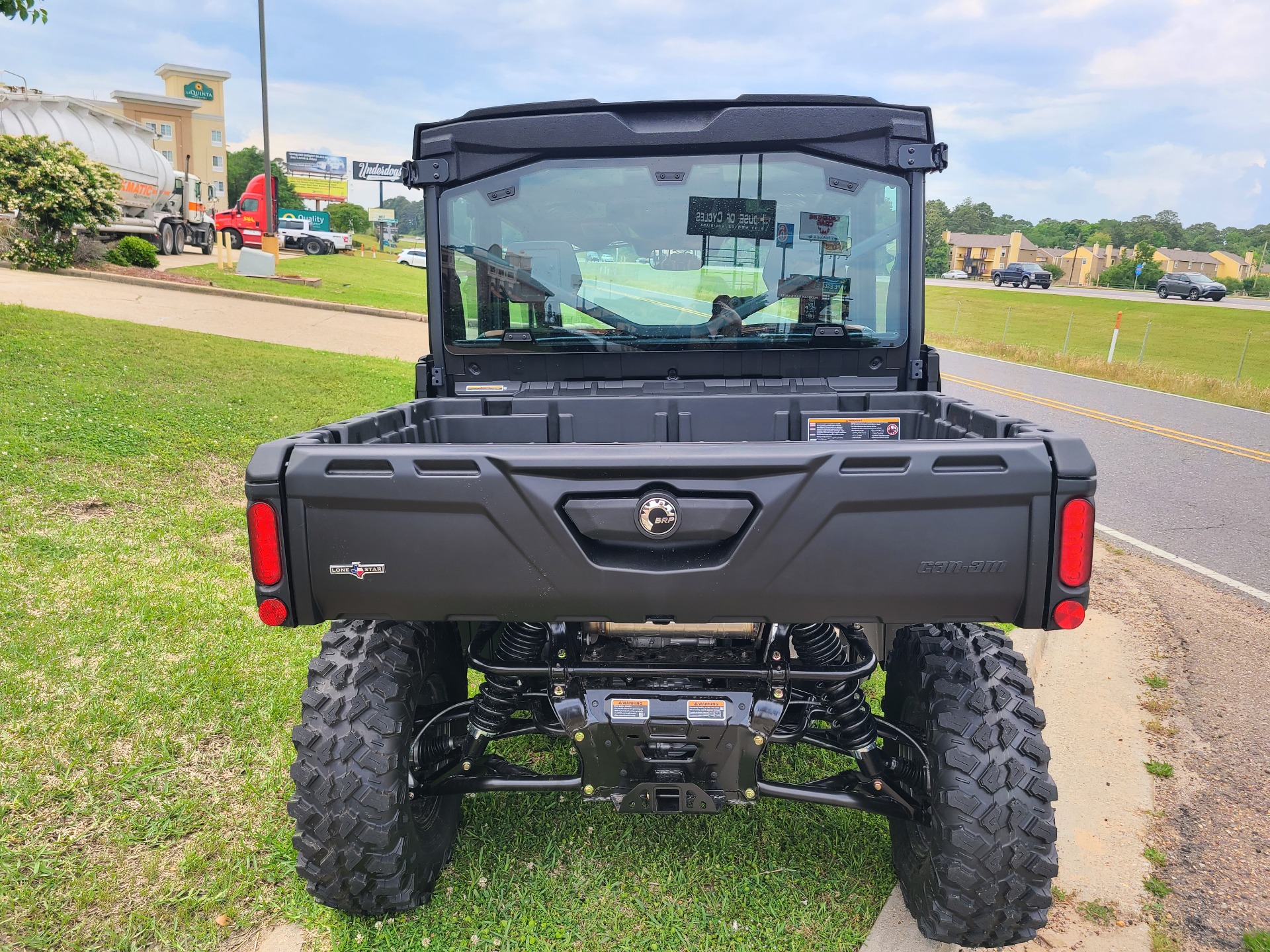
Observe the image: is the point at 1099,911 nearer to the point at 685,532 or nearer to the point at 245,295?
the point at 685,532

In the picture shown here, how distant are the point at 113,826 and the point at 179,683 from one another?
1.11 m

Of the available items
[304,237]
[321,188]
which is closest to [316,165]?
[321,188]

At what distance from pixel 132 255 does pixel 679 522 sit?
2225 cm

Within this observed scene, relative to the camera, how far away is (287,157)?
113500mm

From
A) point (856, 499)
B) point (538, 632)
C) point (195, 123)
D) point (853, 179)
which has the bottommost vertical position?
point (538, 632)

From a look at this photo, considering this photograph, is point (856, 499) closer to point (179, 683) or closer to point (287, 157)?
point (179, 683)

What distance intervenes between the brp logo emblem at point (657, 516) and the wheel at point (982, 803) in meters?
1.08

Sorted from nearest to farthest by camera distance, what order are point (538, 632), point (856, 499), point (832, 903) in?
1. point (856, 499)
2. point (538, 632)
3. point (832, 903)

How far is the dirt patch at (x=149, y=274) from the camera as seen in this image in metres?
18.8

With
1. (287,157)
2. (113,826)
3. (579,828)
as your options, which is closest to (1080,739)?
(579,828)

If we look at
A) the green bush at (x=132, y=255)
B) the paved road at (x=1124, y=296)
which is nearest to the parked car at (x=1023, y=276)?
the paved road at (x=1124, y=296)

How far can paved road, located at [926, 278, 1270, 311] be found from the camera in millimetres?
46219

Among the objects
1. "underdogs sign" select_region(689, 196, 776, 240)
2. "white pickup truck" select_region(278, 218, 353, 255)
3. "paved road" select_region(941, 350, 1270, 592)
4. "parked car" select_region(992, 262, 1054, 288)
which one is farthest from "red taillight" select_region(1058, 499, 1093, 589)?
"parked car" select_region(992, 262, 1054, 288)

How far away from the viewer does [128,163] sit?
23.8m
